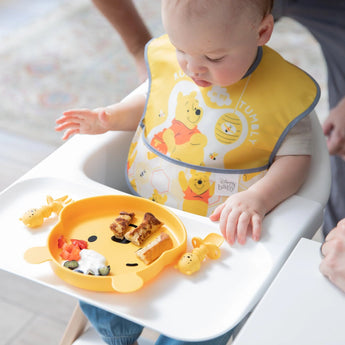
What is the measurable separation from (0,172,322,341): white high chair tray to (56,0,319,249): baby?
4cm

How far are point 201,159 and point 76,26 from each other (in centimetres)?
214

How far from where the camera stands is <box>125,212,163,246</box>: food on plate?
2.67 feet

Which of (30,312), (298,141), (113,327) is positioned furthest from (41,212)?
(30,312)

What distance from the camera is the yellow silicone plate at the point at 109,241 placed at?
711 millimetres

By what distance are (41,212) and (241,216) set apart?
0.97ft

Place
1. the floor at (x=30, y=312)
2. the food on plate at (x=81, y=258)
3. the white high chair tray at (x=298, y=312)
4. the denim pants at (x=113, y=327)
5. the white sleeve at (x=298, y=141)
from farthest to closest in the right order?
the floor at (x=30, y=312) < the white sleeve at (x=298, y=141) < the denim pants at (x=113, y=327) < the food on plate at (x=81, y=258) < the white high chair tray at (x=298, y=312)

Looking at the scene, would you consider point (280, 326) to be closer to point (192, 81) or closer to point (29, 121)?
point (192, 81)

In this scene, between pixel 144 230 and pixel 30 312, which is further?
pixel 30 312

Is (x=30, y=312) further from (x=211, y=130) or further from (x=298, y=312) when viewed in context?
(x=298, y=312)

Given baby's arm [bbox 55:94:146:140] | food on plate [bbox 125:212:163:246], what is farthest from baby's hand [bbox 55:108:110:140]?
food on plate [bbox 125:212:163:246]

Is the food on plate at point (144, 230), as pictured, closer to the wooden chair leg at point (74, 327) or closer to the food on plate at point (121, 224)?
the food on plate at point (121, 224)

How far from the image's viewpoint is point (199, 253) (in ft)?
2.51

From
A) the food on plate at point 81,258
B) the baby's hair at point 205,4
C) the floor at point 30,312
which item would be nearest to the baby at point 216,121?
the baby's hair at point 205,4

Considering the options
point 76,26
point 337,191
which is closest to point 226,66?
point 337,191
